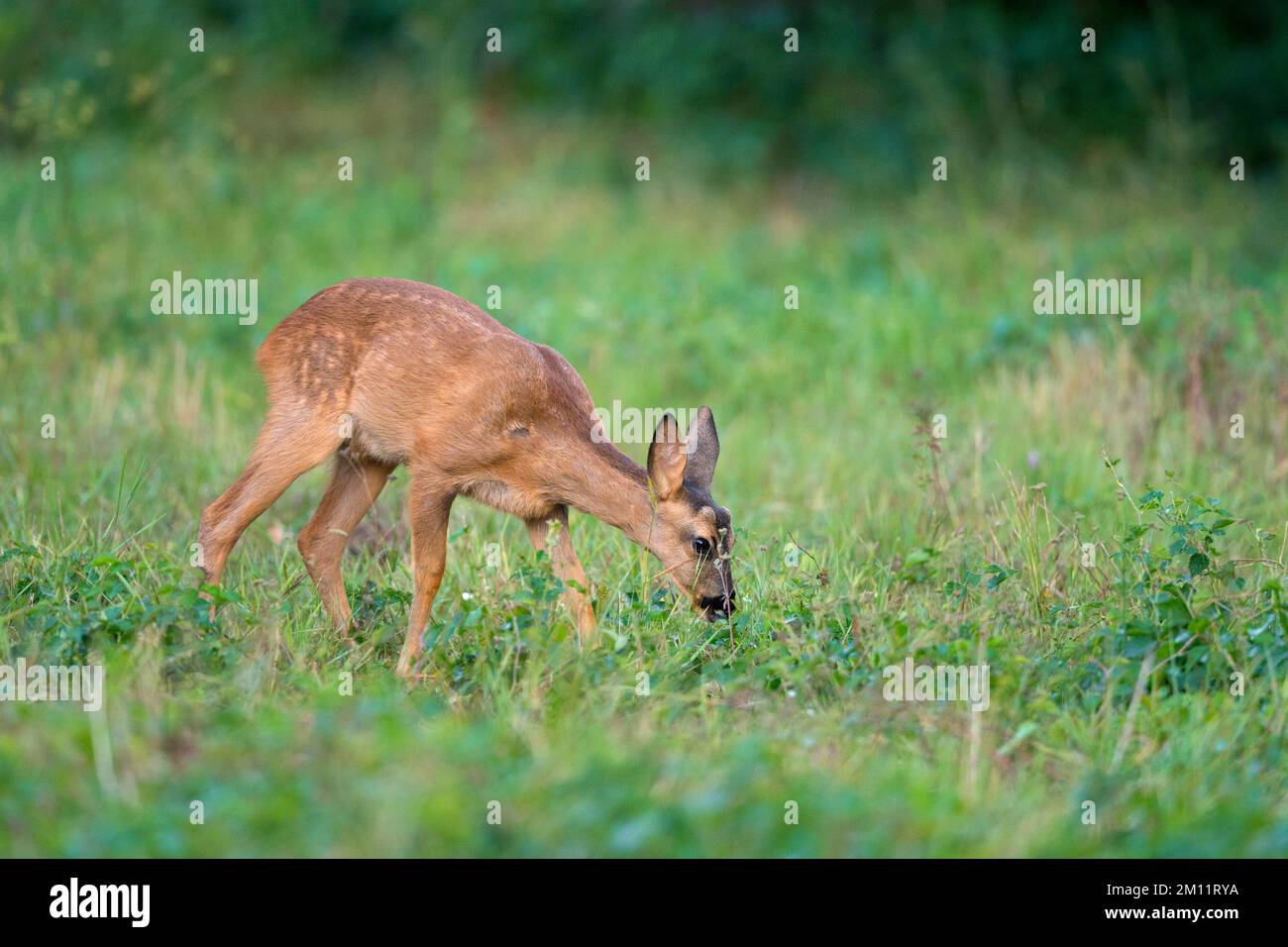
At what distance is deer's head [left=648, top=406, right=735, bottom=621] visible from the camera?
6.56m

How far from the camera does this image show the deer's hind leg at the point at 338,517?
708 cm

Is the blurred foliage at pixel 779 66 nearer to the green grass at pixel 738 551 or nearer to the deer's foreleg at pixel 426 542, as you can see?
the green grass at pixel 738 551

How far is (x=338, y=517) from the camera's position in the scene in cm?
736

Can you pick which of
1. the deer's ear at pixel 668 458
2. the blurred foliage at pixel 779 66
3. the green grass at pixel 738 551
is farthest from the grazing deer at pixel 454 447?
the blurred foliage at pixel 779 66

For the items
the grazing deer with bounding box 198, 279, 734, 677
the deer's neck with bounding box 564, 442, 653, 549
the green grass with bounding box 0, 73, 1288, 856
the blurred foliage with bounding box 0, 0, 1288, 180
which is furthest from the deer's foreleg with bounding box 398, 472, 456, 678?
the blurred foliage with bounding box 0, 0, 1288, 180

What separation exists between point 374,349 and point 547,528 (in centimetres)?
113

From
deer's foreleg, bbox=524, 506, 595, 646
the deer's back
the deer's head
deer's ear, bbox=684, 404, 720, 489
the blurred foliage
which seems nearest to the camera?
deer's foreleg, bbox=524, 506, 595, 646

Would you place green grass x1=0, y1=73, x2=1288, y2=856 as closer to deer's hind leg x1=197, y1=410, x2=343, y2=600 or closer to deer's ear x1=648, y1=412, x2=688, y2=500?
deer's hind leg x1=197, y1=410, x2=343, y2=600

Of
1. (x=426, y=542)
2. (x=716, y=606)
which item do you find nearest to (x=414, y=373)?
(x=426, y=542)

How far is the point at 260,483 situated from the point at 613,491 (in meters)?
1.60

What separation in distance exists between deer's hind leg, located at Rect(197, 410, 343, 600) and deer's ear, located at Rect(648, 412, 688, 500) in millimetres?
1488

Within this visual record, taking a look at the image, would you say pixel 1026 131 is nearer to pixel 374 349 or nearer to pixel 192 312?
pixel 192 312

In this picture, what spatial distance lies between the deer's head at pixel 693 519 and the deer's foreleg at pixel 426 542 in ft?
3.06
